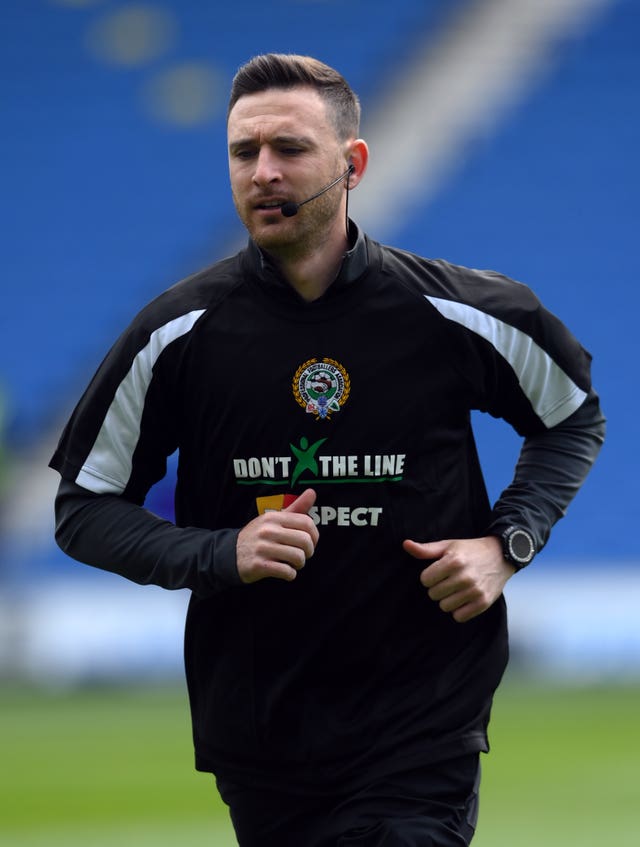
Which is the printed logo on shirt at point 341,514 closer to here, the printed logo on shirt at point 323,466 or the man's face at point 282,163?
Result: the printed logo on shirt at point 323,466

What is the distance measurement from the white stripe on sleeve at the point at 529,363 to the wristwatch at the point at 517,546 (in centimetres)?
30

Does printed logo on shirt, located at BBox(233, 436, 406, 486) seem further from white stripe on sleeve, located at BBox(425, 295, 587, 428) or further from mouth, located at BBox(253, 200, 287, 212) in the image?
mouth, located at BBox(253, 200, 287, 212)

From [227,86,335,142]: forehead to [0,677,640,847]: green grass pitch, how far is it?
15.7 ft

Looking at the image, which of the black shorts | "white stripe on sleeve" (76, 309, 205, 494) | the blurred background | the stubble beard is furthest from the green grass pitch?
the stubble beard

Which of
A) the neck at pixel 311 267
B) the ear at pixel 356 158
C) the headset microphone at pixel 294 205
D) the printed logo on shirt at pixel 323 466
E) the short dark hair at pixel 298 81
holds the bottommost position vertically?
the printed logo on shirt at pixel 323 466

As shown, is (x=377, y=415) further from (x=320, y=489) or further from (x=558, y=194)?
(x=558, y=194)

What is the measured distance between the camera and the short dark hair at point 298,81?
342 cm

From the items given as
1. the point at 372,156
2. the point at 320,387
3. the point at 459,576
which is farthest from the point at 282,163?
the point at 372,156

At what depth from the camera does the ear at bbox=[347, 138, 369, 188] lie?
353 centimetres

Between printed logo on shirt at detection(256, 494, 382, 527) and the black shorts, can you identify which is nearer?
the black shorts

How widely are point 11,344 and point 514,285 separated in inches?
539

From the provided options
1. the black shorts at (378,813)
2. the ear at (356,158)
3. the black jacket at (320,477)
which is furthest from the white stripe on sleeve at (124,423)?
the black shorts at (378,813)

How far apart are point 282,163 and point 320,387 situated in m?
0.46

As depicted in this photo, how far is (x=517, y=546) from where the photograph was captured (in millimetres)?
3459
